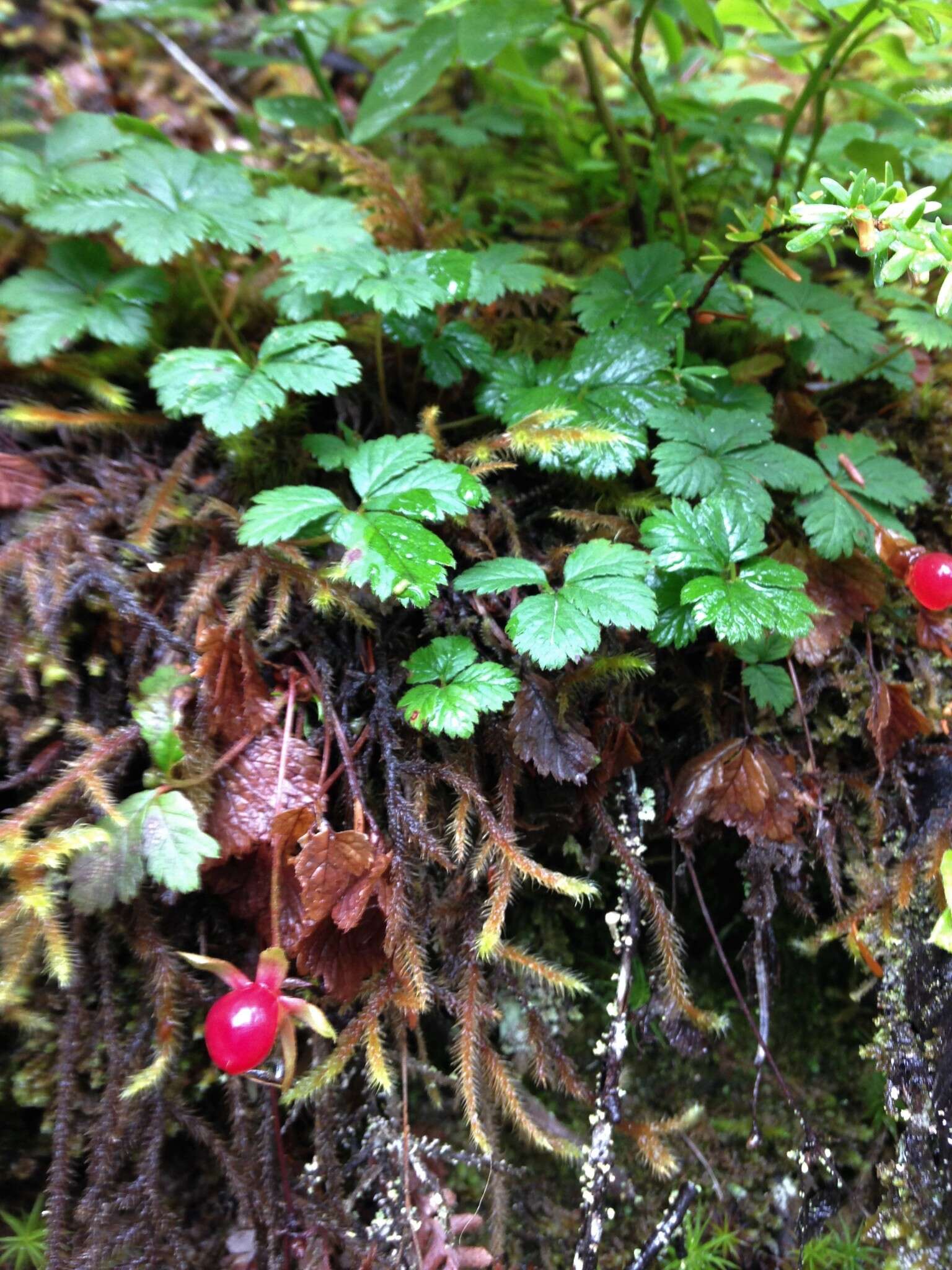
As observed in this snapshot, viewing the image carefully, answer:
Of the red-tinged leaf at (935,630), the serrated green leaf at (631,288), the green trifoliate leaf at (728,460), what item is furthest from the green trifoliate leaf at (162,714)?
the red-tinged leaf at (935,630)

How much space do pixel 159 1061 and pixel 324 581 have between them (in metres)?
0.89

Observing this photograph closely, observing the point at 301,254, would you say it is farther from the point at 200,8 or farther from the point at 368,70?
the point at 368,70

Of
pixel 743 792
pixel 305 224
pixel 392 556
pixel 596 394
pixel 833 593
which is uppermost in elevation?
pixel 305 224

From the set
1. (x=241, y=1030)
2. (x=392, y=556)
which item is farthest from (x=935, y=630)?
(x=241, y=1030)

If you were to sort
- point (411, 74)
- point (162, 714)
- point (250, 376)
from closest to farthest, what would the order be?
point (162, 714) < point (250, 376) < point (411, 74)

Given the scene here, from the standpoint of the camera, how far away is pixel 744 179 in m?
2.20

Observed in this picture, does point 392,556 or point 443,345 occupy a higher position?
point 443,345

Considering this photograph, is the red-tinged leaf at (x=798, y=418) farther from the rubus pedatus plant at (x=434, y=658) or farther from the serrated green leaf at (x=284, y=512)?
the serrated green leaf at (x=284, y=512)

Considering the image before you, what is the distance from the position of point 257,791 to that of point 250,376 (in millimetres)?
807

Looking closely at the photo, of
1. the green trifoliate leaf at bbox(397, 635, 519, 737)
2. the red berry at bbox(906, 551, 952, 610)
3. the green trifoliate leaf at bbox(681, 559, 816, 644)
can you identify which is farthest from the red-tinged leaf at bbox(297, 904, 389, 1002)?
the red berry at bbox(906, 551, 952, 610)

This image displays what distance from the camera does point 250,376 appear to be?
4.85 ft

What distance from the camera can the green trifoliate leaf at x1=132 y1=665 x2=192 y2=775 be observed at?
133 cm

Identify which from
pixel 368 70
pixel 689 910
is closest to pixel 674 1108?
pixel 689 910

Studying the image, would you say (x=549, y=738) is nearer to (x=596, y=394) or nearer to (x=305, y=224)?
(x=596, y=394)
